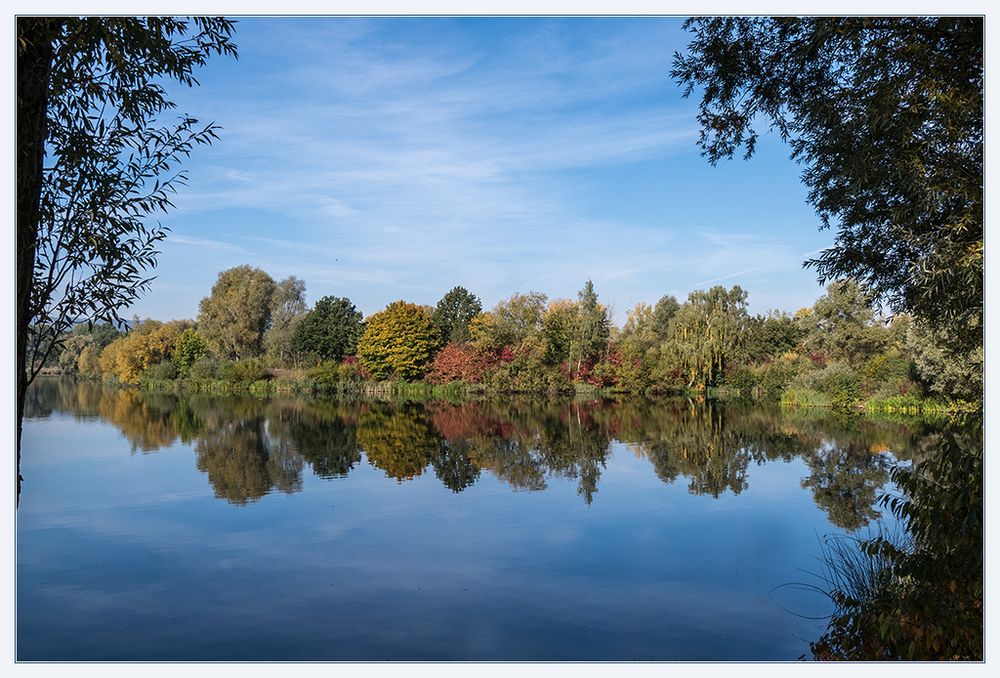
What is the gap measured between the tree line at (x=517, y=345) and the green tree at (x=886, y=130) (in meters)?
20.1

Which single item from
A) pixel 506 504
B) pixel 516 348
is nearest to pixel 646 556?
pixel 506 504

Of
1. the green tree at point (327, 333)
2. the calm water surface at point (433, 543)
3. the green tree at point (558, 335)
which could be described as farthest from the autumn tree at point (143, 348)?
the calm water surface at point (433, 543)

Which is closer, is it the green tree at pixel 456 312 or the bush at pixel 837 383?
the bush at pixel 837 383

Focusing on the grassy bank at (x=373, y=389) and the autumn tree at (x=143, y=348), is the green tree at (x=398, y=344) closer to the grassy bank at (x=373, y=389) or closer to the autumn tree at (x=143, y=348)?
the grassy bank at (x=373, y=389)

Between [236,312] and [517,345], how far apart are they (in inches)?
630

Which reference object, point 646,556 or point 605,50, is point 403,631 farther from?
point 605,50

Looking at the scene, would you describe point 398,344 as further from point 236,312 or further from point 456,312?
point 236,312

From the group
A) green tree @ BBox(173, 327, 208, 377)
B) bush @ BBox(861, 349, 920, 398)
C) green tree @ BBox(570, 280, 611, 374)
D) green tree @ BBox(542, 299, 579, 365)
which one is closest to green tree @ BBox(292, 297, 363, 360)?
green tree @ BBox(173, 327, 208, 377)

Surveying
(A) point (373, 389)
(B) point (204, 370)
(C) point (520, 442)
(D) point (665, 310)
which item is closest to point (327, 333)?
(A) point (373, 389)

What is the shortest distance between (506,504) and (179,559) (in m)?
4.17

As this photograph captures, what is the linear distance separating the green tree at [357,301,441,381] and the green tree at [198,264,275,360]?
7.48m

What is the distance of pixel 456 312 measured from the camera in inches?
1609

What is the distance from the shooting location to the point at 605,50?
913 cm

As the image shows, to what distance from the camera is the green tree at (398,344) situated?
3603 cm
